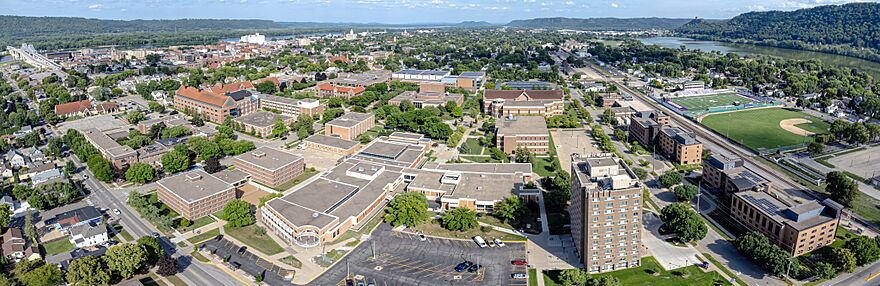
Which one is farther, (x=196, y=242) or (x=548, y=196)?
(x=548, y=196)

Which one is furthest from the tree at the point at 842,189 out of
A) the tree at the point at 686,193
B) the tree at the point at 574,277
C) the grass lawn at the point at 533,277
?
the grass lawn at the point at 533,277

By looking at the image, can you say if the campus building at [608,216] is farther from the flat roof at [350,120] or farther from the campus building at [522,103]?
the campus building at [522,103]

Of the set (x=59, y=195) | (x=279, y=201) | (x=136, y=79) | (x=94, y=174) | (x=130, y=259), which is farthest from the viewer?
(x=136, y=79)

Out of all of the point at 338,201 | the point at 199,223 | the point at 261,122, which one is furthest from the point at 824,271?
the point at 261,122

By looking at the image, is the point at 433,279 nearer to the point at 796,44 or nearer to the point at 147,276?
the point at 147,276

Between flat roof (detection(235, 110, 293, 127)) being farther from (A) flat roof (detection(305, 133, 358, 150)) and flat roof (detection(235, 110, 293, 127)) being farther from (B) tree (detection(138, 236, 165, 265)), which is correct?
(B) tree (detection(138, 236, 165, 265))

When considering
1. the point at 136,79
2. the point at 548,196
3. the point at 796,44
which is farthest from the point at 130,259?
the point at 796,44

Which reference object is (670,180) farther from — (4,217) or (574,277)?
(4,217)

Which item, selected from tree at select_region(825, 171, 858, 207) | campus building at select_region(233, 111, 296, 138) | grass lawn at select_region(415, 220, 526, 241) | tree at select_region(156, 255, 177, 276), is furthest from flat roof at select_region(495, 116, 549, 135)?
tree at select_region(156, 255, 177, 276)
